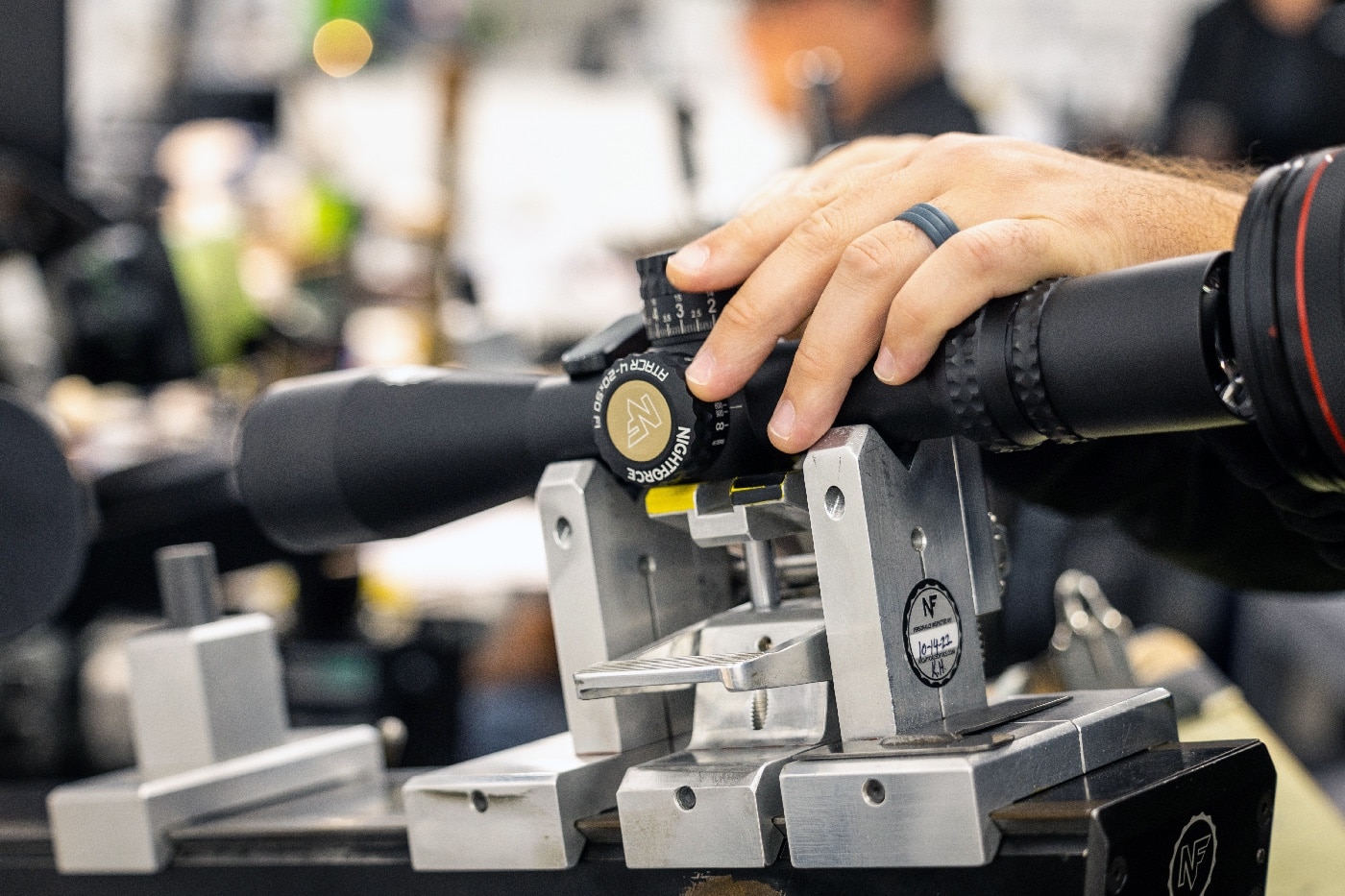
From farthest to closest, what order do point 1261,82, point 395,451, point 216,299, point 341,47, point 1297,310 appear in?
point 341,47 → point 1261,82 → point 216,299 → point 395,451 → point 1297,310

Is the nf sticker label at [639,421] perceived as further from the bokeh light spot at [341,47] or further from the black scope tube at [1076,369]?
the bokeh light spot at [341,47]

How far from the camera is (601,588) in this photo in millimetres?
652

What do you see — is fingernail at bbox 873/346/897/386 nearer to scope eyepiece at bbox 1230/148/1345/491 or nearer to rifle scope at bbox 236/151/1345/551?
rifle scope at bbox 236/151/1345/551

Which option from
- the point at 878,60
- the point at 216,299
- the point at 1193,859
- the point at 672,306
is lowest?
the point at 1193,859

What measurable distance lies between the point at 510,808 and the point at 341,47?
121 inches

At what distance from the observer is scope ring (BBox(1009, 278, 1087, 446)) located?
535mm

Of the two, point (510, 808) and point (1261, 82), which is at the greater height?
point (1261, 82)

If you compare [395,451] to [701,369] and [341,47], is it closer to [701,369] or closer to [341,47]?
[701,369]

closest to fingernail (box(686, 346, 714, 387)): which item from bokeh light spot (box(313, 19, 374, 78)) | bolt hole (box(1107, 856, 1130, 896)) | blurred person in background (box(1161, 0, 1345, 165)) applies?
bolt hole (box(1107, 856, 1130, 896))

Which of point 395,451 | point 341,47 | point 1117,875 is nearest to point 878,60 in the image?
point 341,47

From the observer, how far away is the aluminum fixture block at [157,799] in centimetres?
72

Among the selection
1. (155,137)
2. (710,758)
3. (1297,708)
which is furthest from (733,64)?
(710,758)

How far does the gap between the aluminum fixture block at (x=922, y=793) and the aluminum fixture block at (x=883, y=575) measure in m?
0.03

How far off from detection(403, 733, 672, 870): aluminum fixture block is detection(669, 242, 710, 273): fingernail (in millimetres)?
216
